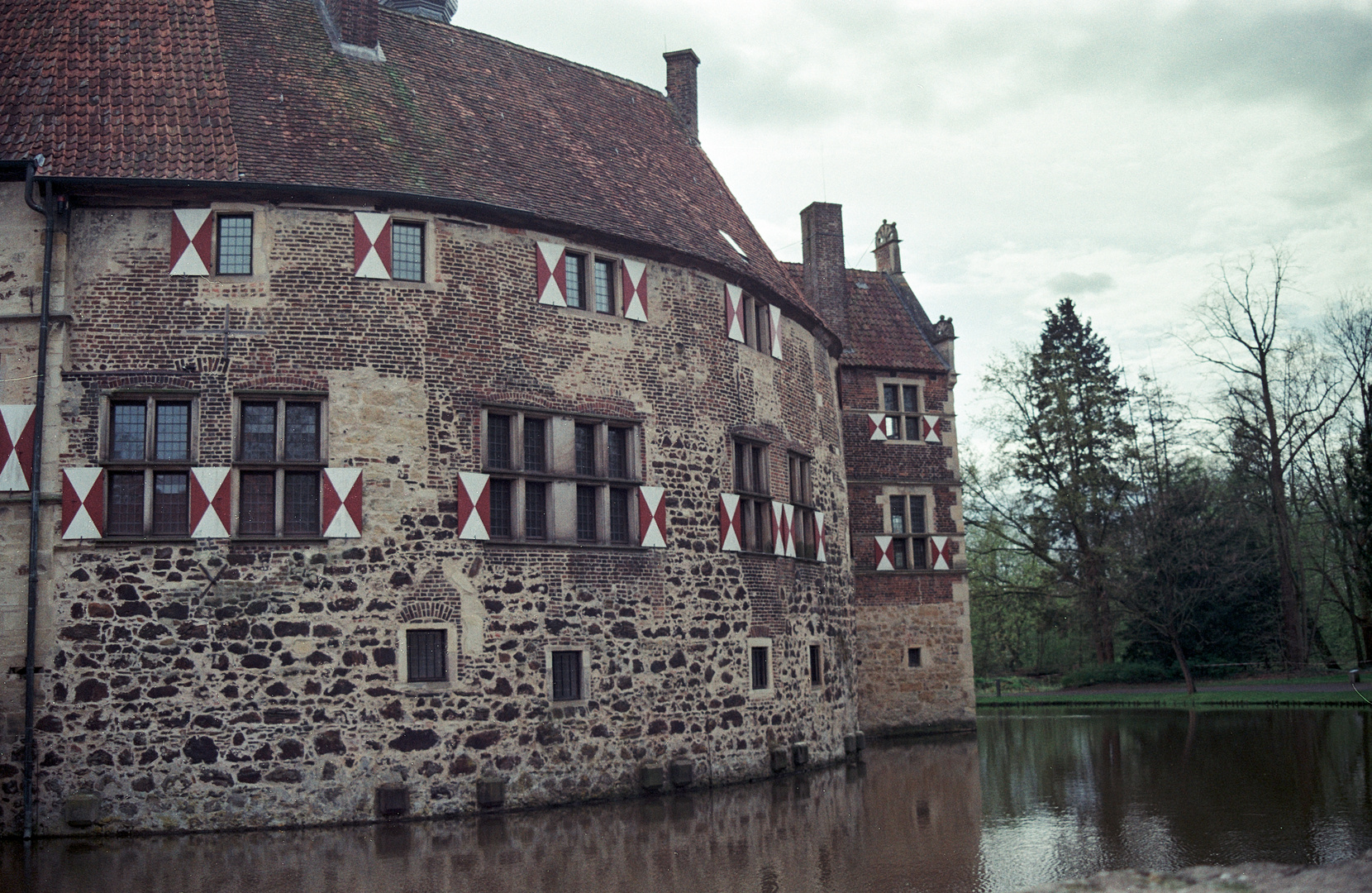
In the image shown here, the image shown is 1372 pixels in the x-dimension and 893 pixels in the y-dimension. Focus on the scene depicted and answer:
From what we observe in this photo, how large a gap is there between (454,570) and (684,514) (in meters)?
3.72

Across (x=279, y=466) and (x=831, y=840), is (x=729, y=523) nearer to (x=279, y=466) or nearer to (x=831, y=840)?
(x=279, y=466)

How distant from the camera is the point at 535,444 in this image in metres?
16.0

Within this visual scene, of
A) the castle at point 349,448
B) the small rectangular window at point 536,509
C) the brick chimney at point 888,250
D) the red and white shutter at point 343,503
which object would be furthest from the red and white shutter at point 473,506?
the brick chimney at point 888,250

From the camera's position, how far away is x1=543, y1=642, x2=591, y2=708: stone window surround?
49.5 feet

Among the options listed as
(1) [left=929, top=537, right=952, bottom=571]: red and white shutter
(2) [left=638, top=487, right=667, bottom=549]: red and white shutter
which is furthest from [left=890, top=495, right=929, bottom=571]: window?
(2) [left=638, top=487, right=667, bottom=549]: red and white shutter

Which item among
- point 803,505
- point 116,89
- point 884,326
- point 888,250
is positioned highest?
point 888,250

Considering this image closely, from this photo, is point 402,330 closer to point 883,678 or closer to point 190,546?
point 190,546

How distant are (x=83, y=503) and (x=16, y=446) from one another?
1.00 metres

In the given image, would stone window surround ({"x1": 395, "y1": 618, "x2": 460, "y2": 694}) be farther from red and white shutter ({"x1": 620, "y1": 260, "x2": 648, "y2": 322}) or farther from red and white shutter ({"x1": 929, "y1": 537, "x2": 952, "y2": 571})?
red and white shutter ({"x1": 929, "y1": 537, "x2": 952, "y2": 571})

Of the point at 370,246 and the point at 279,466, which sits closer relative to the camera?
the point at 279,466

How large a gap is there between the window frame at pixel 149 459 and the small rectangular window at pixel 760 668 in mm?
8181

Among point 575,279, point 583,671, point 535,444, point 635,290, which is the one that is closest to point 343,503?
point 535,444

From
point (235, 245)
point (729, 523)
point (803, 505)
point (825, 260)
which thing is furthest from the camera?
point (825, 260)

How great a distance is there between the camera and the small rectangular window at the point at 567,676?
15352mm
